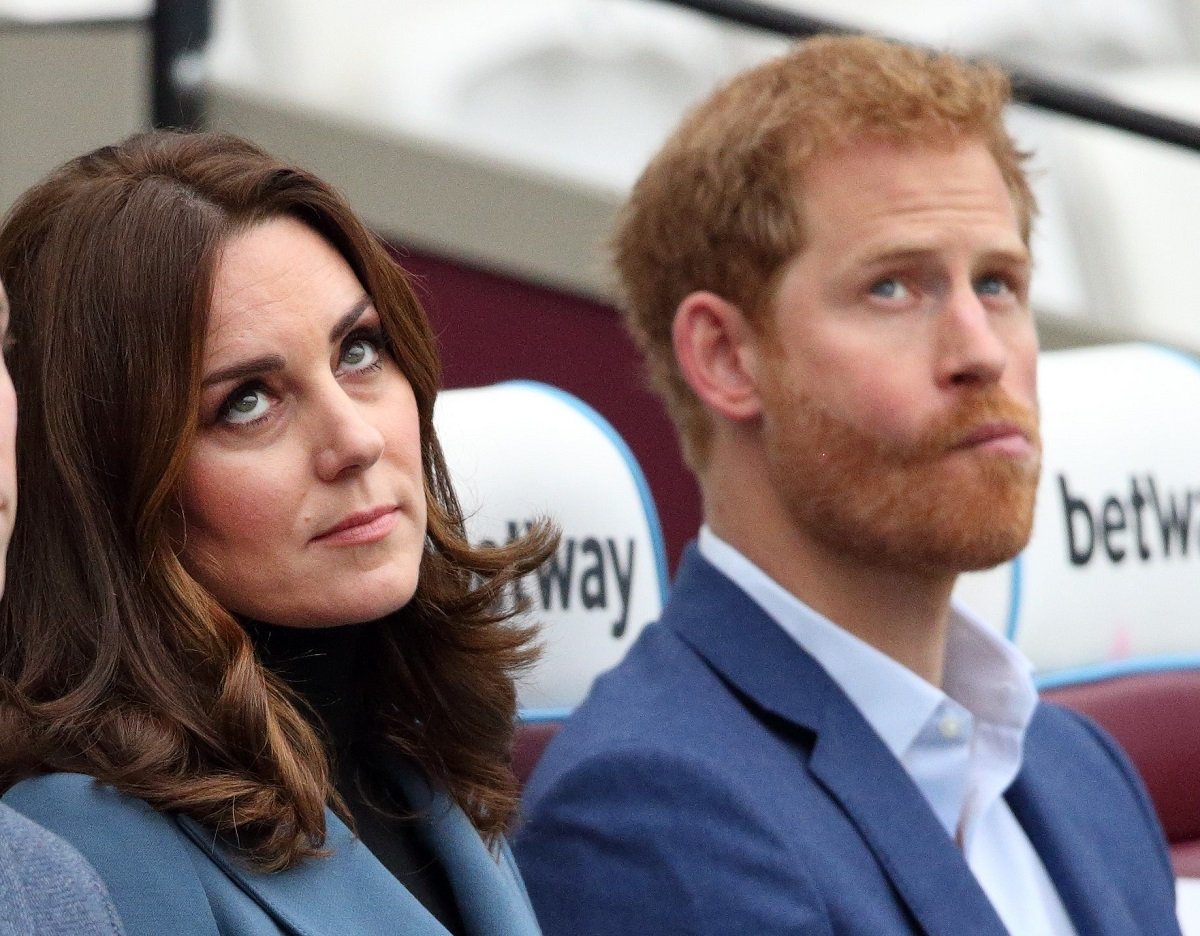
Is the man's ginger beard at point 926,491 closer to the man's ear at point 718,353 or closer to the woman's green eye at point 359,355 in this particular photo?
the man's ear at point 718,353

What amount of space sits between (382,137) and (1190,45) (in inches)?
111

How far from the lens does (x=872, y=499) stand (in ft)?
5.46

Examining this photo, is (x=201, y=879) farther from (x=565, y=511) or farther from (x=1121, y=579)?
(x=1121, y=579)

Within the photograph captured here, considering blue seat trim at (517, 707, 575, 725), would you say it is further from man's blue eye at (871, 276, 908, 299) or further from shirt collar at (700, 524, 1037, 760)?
man's blue eye at (871, 276, 908, 299)

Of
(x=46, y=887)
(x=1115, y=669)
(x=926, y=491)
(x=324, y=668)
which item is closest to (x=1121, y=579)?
(x=1115, y=669)

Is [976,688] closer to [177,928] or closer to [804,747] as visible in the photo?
[804,747]

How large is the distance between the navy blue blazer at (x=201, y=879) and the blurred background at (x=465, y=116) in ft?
4.76

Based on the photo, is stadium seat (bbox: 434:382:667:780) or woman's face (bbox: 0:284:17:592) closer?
woman's face (bbox: 0:284:17:592)

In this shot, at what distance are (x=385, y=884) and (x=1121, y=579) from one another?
112 centimetres

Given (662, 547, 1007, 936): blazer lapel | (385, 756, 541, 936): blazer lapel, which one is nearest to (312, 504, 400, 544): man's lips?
(385, 756, 541, 936): blazer lapel

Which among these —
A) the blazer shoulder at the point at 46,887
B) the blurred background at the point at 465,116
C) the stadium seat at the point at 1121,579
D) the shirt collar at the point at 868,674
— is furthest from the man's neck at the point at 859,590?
the blurred background at the point at 465,116

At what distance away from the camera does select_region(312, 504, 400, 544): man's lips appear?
1.30 m

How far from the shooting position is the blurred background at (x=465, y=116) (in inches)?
113

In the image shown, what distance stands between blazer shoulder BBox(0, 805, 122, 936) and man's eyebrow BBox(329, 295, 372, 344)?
0.40m
